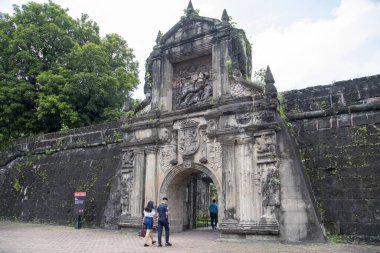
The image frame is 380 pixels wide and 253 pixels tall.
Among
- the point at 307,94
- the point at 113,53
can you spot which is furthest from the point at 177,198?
the point at 113,53

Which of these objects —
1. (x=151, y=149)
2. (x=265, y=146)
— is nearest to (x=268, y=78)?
(x=265, y=146)

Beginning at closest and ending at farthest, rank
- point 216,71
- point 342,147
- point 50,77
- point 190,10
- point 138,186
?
point 342,147 < point 216,71 < point 138,186 < point 190,10 < point 50,77

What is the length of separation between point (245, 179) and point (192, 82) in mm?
4251

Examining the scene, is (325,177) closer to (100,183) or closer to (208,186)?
(100,183)

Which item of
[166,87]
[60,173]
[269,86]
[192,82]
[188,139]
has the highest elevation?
[192,82]

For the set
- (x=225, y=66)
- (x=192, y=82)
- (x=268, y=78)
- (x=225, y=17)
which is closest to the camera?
(x=268, y=78)

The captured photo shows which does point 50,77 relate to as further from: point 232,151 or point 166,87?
point 232,151

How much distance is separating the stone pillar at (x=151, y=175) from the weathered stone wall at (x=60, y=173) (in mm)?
1963

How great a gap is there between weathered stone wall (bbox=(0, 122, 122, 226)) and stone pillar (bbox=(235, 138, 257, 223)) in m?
5.39

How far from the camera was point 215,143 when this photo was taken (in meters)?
11.0

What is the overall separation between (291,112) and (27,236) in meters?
8.86

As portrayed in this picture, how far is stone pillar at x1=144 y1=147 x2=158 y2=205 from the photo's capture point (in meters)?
11.9

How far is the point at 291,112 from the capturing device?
36.3ft

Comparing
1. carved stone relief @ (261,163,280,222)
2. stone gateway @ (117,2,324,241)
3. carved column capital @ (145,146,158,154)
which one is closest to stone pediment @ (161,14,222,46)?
stone gateway @ (117,2,324,241)
